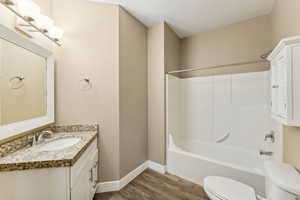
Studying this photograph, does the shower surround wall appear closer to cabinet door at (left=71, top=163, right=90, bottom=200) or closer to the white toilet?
the white toilet

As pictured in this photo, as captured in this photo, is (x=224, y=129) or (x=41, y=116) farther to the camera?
(x=224, y=129)

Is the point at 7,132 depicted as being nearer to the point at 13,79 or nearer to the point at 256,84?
the point at 13,79

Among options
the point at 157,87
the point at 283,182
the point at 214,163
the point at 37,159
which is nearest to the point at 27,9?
the point at 37,159

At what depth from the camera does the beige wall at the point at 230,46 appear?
89.3 inches

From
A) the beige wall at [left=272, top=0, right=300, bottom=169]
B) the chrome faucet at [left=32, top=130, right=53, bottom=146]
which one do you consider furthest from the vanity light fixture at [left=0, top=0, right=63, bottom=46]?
the beige wall at [left=272, top=0, right=300, bottom=169]

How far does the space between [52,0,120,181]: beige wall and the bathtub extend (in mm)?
978

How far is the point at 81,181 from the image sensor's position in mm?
1259

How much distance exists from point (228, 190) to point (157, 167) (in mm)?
1346

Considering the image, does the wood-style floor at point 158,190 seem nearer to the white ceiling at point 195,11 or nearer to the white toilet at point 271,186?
the white toilet at point 271,186

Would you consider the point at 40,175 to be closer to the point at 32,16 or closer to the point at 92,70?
the point at 92,70

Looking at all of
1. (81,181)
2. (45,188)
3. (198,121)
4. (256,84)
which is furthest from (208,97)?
(45,188)

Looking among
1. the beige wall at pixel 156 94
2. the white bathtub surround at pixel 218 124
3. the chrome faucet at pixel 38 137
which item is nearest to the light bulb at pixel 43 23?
the chrome faucet at pixel 38 137

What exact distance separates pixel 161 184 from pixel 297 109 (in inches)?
71.3

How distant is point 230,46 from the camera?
8.35 feet
